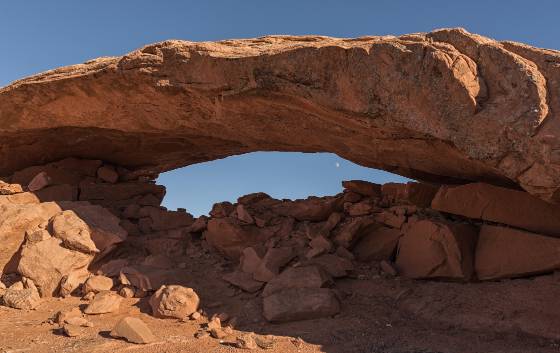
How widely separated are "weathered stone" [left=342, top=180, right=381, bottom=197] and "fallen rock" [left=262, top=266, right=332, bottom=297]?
5.47ft

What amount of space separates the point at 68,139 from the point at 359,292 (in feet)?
18.1

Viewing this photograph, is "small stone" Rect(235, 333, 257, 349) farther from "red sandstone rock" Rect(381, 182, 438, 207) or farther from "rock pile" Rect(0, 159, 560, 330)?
"red sandstone rock" Rect(381, 182, 438, 207)

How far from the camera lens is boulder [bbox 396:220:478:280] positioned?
17.6 feet

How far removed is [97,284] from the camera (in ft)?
19.4

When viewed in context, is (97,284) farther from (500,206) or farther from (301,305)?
(500,206)

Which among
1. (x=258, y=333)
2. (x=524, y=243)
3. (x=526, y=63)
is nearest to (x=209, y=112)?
(x=258, y=333)

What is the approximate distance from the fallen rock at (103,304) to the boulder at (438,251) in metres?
3.52

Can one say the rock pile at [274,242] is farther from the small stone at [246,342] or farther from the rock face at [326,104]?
the rock face at [326,104]

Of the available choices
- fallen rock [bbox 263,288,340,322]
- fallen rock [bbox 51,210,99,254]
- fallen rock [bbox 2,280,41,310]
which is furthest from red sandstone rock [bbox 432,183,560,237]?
fallen rock [bbox 2,280,41,310]

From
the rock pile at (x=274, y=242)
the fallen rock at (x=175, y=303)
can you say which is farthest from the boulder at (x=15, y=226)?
the fallen rock at (x=175, y=303)

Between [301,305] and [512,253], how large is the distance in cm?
246

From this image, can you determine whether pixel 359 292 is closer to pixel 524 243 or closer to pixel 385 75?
pixel 524 243

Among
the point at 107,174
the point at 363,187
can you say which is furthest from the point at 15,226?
the point at 363,187

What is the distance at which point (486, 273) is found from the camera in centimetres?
524
